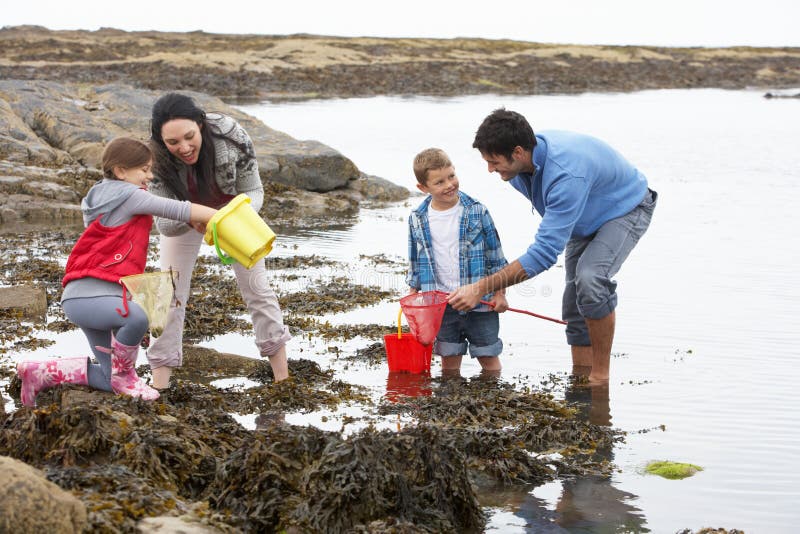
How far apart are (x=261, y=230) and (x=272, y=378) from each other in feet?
4.12

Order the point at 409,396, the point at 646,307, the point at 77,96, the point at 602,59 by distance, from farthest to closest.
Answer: the point at 602,59 < the point at 77,96 < the point at 646,307 < the point at 409,396

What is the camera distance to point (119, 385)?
5.14 meters

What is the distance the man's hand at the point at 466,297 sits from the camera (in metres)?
5.70

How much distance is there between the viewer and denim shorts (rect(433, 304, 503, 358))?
6.17m

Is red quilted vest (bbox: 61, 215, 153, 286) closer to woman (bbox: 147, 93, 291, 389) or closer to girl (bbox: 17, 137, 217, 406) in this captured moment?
girl (bbox: 17, 137, 217, 406)

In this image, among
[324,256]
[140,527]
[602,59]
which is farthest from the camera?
[602,59]

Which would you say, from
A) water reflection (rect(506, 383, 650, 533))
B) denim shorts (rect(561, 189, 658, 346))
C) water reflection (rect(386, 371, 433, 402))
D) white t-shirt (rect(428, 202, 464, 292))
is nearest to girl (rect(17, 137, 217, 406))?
water reflection (rect(386, 371, 433, 402))

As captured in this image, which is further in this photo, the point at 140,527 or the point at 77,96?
the point at 77,96

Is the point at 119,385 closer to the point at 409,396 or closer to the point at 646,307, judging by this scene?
the point at 409,396

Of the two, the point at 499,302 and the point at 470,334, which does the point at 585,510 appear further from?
the point at 470,334

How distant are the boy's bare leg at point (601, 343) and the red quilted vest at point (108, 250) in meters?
2.73

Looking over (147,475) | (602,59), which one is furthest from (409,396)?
(602,59)

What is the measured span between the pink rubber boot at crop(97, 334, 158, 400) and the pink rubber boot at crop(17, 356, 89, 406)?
0.60 feet

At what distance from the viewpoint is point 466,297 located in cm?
569
